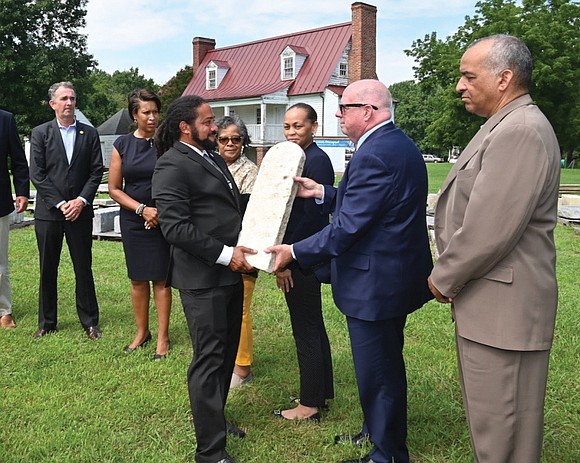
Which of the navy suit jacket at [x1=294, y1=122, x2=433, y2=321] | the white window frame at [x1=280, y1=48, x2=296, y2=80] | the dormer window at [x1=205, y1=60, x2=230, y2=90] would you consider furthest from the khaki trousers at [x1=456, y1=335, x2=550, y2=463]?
the dormer window at [x1=205, y1=60, x2=230, y2=90]

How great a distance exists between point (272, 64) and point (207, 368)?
134ft

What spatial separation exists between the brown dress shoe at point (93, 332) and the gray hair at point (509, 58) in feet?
15.1

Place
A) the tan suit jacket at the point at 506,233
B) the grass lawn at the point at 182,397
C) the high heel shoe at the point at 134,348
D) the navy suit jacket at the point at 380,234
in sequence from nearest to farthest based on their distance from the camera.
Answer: the tan suit jacket at the point at 506,233 < the navy suit jacket at the point at 380,234 < the grass lawn at the point at 182,397 < the high heel shoe at the point at 134,348

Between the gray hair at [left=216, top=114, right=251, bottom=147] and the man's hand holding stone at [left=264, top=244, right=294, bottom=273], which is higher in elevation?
the gray hair at [left=216, top=114, right=251, bottom=147]

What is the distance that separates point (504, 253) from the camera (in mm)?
2621

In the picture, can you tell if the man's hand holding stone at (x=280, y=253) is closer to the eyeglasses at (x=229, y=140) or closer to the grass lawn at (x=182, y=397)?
the grass lawn at (x=182, y=397)

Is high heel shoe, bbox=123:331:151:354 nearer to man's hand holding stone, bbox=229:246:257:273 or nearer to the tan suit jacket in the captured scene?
man's hand holding stone, bbox=229:246:257:273

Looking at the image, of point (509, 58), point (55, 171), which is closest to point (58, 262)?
point (55, 171)

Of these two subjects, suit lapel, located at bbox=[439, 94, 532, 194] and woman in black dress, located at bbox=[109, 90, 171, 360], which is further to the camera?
woman in black dress, located at bbox=[109, 90, 171, 360]

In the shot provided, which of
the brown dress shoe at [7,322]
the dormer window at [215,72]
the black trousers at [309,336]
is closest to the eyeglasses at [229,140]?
the black trousers at [309,336]

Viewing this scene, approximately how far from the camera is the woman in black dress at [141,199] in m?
5.29

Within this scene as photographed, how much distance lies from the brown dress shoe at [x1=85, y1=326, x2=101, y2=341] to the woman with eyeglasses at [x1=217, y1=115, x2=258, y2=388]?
1752mm

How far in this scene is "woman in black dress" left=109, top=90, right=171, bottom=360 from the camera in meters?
5.29

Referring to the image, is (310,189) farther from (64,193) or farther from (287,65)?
(287,65)
